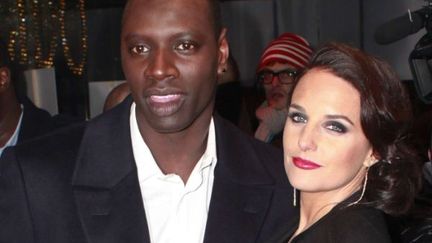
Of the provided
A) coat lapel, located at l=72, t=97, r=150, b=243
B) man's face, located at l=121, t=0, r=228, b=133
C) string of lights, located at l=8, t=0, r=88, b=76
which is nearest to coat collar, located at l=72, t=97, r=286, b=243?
coat lapel, located at l=72, t=97, r=150, b=243

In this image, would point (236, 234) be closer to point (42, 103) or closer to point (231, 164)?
point (231, 164)

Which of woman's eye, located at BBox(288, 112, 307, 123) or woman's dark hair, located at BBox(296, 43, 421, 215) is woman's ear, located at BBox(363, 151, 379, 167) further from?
woman's eye, located at BBox(288, 112, 307, 123)

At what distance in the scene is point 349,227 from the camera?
1385mm

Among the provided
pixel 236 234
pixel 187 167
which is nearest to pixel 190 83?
pixel 187 167

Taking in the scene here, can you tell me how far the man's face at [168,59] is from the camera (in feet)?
5.14

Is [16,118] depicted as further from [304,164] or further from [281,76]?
[304,164]

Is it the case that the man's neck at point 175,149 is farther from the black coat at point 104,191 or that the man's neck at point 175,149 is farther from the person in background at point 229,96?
the person in background at point 229,96

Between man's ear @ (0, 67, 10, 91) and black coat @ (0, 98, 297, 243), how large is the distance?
1024mm

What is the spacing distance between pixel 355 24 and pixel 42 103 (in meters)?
2.44

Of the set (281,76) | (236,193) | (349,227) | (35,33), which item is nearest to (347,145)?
(349,227)

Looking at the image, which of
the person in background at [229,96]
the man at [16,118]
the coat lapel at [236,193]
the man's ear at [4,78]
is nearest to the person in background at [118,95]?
the man at [16,118]

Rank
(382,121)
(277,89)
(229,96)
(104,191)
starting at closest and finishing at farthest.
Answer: (382,121) < (104,191) < (277,89) < (229,96)

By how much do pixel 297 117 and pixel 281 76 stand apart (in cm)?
159

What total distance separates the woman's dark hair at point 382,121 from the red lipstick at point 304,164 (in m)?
0.13
